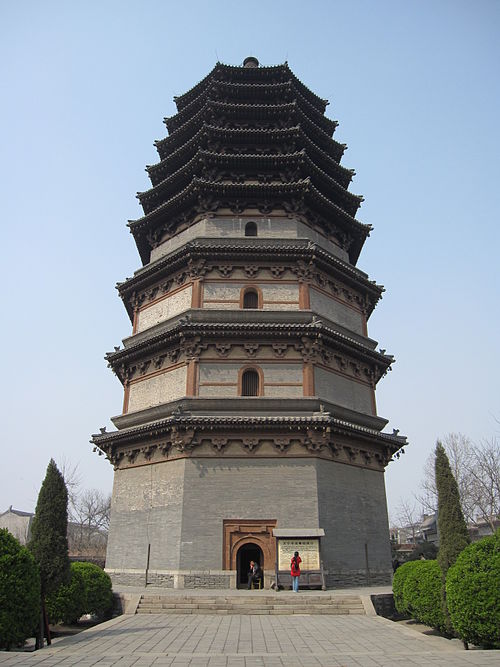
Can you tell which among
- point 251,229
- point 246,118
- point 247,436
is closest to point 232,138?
point 246,118

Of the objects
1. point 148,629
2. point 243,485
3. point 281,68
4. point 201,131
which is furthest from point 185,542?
point 281,68

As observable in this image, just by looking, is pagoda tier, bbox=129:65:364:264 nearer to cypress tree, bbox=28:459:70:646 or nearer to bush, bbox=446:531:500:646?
cypress tree, bbox=28:459:70:646

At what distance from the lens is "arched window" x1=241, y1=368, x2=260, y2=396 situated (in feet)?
58.3

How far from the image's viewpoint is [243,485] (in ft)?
53.6

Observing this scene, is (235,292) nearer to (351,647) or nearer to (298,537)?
(298,537)

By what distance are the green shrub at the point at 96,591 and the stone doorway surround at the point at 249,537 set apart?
139 inches

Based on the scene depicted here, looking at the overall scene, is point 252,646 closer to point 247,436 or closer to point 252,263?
point 247,436

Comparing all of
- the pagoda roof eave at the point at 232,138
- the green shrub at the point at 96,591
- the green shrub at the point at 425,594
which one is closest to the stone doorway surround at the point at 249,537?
the green shrub at the point at 96,591

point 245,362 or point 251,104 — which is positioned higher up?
point 251,104

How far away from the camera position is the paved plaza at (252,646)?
310 inches

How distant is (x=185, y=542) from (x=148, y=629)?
5.05 m

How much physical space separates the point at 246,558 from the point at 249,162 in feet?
48.7

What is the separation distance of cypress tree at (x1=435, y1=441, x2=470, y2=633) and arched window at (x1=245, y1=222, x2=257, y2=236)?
12338 millimetres

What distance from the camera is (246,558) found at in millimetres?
17516
